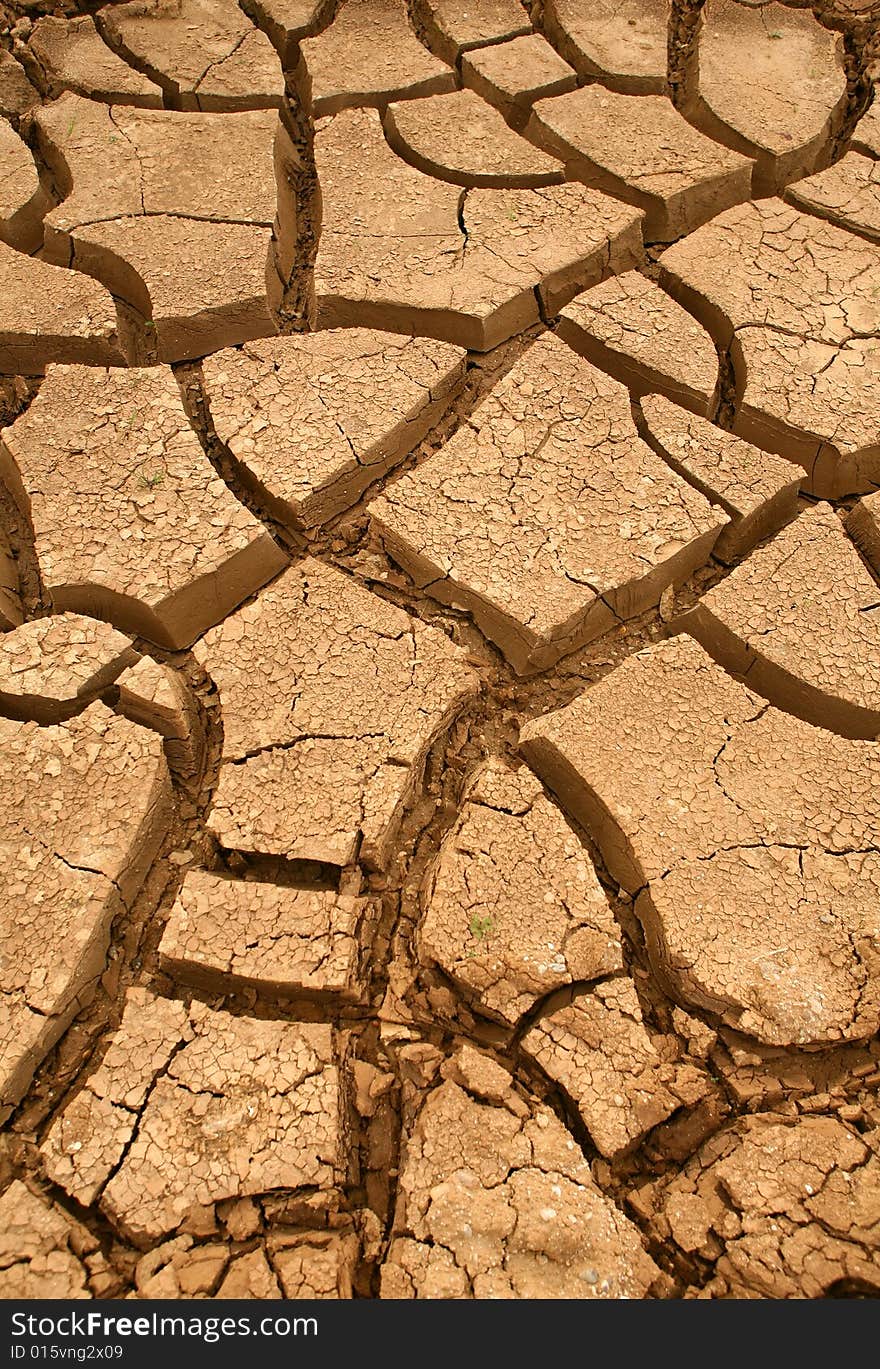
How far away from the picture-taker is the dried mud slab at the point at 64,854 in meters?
1.50

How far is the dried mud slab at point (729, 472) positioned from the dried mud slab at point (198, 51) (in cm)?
153

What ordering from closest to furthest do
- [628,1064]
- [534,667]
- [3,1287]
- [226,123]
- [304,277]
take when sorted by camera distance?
[3,1287] → [628,1064] → [534,667] → [304,277] → [226,123]

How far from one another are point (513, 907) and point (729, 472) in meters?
1.07

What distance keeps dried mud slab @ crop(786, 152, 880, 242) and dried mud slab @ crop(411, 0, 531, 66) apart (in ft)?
3.20

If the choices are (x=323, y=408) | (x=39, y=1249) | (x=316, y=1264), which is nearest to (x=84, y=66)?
→ (x=323, y=408)

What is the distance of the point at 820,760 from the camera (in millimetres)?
1753

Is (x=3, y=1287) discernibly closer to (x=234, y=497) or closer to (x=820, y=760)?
(x=234, y=497)

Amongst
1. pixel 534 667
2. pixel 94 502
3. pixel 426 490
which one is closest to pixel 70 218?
pixel 94 502

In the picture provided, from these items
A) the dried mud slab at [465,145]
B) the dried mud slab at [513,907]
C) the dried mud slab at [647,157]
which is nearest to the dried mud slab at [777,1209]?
the dried mud slab at [513,907]

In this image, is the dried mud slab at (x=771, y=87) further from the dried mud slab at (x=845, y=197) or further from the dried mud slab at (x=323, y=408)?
the dried mud slab at (x=323, y=408)

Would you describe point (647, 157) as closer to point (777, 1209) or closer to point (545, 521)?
point (545, 521)

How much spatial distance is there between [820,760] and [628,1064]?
66cm

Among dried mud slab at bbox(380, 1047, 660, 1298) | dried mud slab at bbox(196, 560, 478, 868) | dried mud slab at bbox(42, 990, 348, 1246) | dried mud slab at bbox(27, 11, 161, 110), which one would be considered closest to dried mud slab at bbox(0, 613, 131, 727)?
dried mud slab at bbox(196, 560, 478, 868)

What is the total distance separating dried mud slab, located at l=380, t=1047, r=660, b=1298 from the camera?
1316 millimetres
